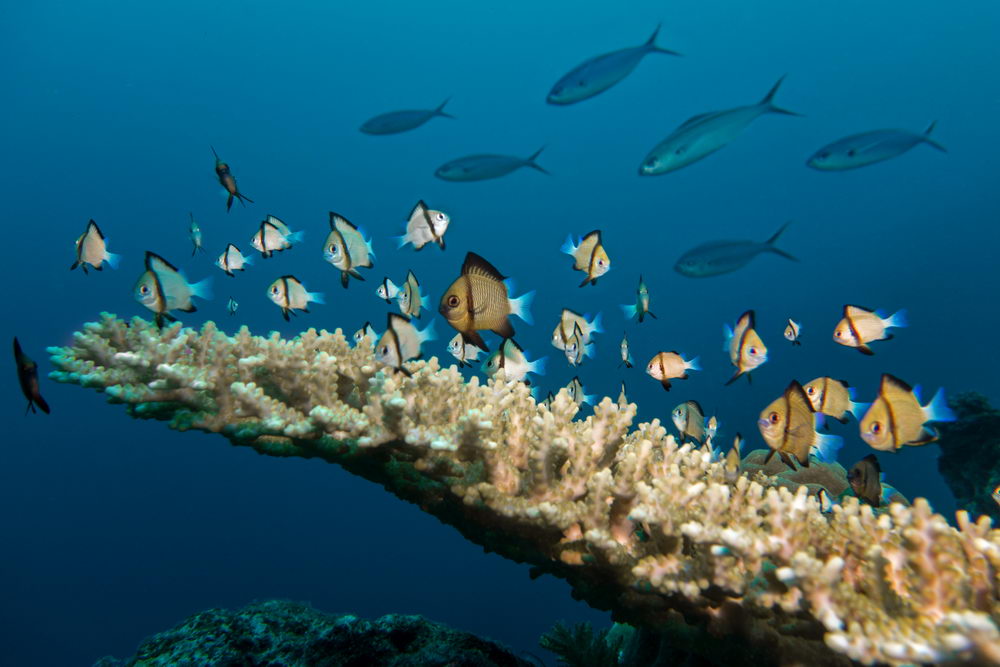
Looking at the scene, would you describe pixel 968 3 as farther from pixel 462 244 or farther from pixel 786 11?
pixel 462 244

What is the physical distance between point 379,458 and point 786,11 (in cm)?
7303

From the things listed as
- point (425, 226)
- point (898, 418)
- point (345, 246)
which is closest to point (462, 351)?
point (425, 226)

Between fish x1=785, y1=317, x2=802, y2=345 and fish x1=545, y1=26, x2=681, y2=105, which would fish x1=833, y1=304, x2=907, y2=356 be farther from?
fish x1=545, y1=26, x2=681, y2=105

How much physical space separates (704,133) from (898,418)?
2887mm

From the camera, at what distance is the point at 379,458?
2980 millimetres

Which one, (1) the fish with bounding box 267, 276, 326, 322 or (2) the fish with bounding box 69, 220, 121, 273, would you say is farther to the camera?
(1) the fish with bounding box 267, 276, 326, 322

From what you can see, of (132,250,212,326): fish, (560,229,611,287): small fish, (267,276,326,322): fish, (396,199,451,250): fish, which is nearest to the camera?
(132,250,212,326): fish

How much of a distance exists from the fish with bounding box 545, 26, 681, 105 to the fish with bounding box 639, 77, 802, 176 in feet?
3.95

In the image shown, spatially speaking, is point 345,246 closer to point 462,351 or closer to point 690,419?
point 462,351

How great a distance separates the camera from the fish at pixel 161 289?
3.46 metres

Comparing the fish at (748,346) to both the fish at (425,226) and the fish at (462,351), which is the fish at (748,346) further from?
Answer: the fish at (425,226)

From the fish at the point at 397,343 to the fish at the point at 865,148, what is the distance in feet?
18.1

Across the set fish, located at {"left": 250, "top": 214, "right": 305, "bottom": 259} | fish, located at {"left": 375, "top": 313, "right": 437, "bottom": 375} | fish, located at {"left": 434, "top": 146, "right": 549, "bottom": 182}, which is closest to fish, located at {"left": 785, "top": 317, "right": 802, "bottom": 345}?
fish, located at {"left": 434, "top": 146, "right": 549, "bottom": 182}

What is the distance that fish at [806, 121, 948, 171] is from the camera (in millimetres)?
5949
